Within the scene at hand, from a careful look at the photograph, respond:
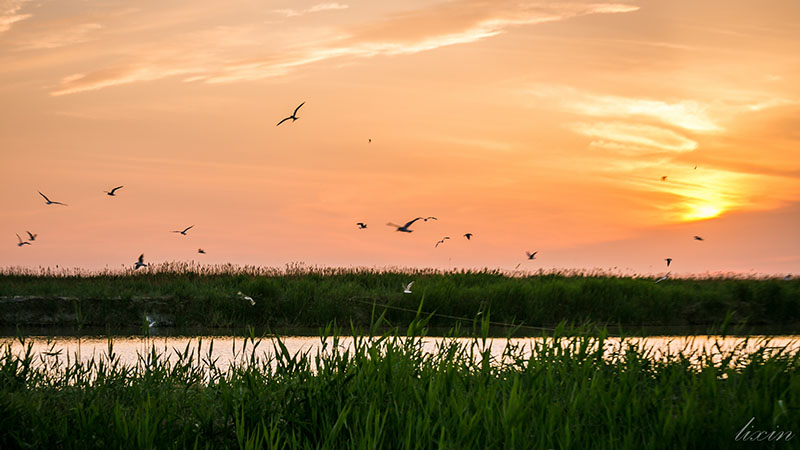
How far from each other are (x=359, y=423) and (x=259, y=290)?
12.2m

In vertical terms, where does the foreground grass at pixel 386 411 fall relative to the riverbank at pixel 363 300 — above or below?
above

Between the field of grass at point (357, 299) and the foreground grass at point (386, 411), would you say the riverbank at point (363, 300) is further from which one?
the foreground grass at point (386, 411)

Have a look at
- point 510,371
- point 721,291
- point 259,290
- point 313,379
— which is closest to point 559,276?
point 721,291

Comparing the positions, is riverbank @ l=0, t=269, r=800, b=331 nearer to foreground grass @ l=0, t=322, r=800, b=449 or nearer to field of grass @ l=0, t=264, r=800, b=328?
field of grass @ l=0, t=264, r=800, b=328

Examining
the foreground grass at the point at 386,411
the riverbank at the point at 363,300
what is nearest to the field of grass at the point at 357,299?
the riverbank at the point at 363,300

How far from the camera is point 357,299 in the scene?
55.8 feet

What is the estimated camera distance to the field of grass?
16.0 metres

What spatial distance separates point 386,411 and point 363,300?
12.7m

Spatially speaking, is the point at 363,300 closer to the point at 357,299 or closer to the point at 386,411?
the point at 357,299

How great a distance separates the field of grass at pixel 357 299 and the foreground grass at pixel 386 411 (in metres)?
7.84

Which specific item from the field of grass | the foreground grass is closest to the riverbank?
the field of grass

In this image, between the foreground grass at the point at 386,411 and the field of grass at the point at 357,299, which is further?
the field of grass at the point at 357,299

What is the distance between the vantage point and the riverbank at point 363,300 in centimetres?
1600

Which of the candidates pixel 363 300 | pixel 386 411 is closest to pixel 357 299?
pixel 363 300
